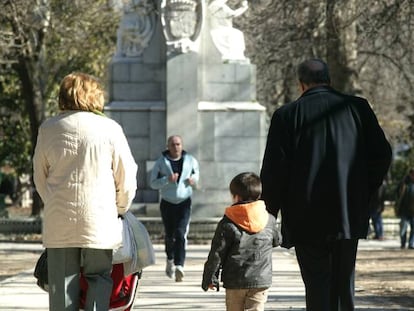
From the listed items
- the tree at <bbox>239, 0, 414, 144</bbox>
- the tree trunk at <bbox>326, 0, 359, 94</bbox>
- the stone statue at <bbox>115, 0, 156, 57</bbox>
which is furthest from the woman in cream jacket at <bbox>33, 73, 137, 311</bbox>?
the tree trunk at <bbox>326, 0, 359, 94</bbox>

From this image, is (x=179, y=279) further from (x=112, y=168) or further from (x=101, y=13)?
(x=101, y=13)

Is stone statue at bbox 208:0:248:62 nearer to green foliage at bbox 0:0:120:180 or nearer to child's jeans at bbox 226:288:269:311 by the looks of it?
green foliage at bbox 0:0:120:180

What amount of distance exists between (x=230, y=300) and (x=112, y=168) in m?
1.37

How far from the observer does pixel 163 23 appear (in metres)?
25.4

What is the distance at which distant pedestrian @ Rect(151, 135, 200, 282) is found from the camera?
16828 mm

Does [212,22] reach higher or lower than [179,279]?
higher

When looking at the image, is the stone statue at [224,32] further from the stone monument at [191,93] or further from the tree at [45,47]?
the tree at [45,47]

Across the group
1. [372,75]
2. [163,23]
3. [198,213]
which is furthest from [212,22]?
[372,75]

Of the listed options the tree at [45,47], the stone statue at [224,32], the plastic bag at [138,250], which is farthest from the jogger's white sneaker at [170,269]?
the tree at [45,47]

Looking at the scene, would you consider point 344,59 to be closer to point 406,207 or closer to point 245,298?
point 406,207

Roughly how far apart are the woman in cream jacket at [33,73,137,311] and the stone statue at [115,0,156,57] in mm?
16941

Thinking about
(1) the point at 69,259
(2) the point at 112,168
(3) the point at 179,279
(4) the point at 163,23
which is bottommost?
(3) the point at 179,279

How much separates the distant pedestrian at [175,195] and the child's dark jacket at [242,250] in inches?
275

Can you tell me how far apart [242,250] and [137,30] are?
16.6 m
